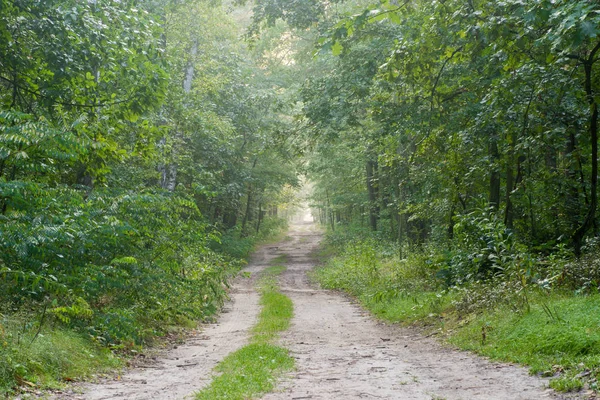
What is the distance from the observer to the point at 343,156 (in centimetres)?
2980

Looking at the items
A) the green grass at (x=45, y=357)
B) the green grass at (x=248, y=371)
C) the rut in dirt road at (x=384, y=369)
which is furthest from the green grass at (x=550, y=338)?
the green grass at (x=45, y=357)

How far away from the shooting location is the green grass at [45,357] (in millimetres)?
5504

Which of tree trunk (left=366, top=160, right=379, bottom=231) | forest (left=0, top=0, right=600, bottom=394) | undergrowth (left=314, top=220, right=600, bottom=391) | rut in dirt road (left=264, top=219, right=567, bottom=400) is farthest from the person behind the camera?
tree trunk (left=366, top=160, right=379, bottom=231)

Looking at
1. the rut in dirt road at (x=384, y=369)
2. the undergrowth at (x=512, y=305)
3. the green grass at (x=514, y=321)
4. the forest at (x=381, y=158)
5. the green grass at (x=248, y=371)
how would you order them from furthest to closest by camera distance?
the forest at (x=381, y=158) → the undergrowth at (x=512, y=305) → the green grass at (x=514, y=321) → the green grass at (x=248, y=371) → the rut in dirt road at (x=384, y=369)

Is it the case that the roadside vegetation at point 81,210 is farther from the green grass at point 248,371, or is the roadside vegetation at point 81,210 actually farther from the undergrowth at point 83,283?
the green grass at point 248,371

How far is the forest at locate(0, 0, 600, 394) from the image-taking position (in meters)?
6.59

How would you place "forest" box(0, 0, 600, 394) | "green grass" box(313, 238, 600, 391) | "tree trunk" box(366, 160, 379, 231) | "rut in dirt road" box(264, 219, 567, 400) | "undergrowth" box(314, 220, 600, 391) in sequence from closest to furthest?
"rut in dirt road" box(264, 219, 567, 400) → "green grass" box(313, 238, 600, 391) → "undergrowth" box(314, 220, 600, 391) → "forest" box(0, 0, 600, 394) → "tree trunk" box(366, 160, 379, 231)

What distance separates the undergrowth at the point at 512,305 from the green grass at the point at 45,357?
17.8 ft

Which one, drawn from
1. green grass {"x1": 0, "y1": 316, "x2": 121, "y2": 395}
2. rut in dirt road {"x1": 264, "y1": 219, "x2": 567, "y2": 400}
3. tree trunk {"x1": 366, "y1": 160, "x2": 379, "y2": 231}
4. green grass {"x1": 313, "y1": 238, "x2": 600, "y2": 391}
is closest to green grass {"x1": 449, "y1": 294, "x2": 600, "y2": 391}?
green grass {"x1": 313, "y1": 238, "x2": 600, "y2": 391}

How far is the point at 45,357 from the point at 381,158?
12.6m

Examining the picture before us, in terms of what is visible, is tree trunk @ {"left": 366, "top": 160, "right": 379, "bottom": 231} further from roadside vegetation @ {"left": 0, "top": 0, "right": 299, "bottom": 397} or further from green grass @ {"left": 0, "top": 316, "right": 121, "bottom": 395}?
green grass @ {"left": 0, "top": 316, "right": 121, "bottom": 395}

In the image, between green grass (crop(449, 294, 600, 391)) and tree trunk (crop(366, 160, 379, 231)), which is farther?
tree trunk (crop(366, 160, 379, 231))

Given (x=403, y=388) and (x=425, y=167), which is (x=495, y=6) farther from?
(x=425, y=167)

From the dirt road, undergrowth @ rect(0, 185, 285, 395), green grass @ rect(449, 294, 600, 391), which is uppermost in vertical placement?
undergrowth @ rect(0, 185, 285, 395)
